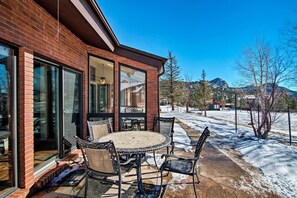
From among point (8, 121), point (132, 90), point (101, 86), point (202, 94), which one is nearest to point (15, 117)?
point (8, 121)

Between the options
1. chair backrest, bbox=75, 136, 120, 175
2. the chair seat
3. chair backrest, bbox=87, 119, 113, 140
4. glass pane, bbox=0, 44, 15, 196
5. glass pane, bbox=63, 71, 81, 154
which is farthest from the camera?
glass pane, bbox=63, 71, 81, 154

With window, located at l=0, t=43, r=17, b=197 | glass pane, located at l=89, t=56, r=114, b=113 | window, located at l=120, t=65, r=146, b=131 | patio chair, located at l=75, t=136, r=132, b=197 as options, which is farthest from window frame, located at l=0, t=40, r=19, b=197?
window, located at l=120, t=65, r=146, b=131

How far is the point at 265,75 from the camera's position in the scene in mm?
6383

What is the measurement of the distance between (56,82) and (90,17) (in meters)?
1.51

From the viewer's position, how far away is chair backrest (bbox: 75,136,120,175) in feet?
5.89

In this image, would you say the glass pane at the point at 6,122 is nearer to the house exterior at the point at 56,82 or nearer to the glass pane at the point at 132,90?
the house exterior at the point at 56,82

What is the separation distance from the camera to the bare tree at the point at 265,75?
5594mm

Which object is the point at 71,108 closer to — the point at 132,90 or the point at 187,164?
the point at 132,90

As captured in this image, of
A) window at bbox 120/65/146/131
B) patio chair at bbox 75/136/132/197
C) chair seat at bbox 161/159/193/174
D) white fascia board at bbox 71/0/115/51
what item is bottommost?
chair seat at bbox 161/159/193/174

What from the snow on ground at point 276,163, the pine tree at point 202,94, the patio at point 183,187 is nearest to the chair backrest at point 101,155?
the patio at point 183,187

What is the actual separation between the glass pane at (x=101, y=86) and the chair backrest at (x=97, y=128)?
1.18m

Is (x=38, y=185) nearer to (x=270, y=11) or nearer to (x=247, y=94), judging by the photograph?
(x=247, y=94)

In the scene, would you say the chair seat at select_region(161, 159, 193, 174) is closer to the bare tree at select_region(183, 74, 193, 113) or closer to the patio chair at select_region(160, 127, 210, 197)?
the patio chair at select_region(160, 127, 210, 197)

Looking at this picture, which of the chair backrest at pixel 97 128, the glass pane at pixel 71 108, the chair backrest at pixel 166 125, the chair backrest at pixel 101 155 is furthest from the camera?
the chair backrest at pixel 166 125
